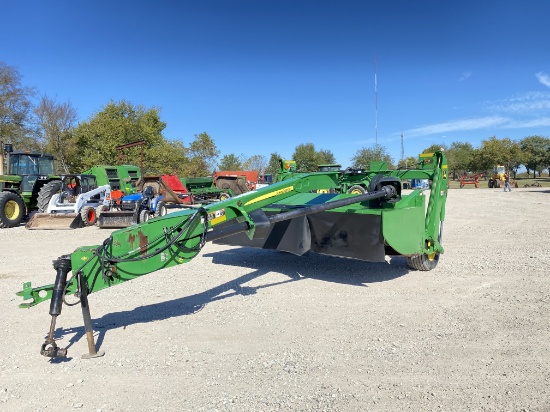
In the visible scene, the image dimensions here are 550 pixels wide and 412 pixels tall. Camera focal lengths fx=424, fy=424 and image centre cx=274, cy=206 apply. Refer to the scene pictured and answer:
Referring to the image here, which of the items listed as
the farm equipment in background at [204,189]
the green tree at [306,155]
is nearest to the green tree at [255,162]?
the green tree at [306,155]

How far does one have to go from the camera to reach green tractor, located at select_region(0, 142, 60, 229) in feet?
46.4

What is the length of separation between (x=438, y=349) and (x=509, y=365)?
55 cm

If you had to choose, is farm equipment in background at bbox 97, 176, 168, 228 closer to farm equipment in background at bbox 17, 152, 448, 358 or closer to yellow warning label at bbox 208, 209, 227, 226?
farm equipment in background at bbox 17, 152, 448, 358

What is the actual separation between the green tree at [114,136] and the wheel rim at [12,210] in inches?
614

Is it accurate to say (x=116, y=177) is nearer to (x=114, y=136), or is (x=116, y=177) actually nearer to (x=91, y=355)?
(x=91, y=355)

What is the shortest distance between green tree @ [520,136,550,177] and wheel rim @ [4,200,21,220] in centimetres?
6743

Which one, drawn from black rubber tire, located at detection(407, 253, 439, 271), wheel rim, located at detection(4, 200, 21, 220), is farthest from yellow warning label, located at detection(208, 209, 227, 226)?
wheel rim, located at detection(4, 200, 21, 220)

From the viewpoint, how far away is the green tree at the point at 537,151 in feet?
211

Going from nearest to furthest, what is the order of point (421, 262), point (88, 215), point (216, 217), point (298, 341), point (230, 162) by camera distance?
point (216, 217)
point (298, 341)
point (421, 262)
point (88, 215)
point (230, 162)

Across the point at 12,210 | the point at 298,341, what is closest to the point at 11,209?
the point at 12,210

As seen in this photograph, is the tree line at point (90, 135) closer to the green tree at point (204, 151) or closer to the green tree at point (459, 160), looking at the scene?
the green tree at point (204, 151)

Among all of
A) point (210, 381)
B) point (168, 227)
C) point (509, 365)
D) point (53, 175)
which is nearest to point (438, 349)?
point (509, 365)

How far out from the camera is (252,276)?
21.2 ft

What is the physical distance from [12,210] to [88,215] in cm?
303
